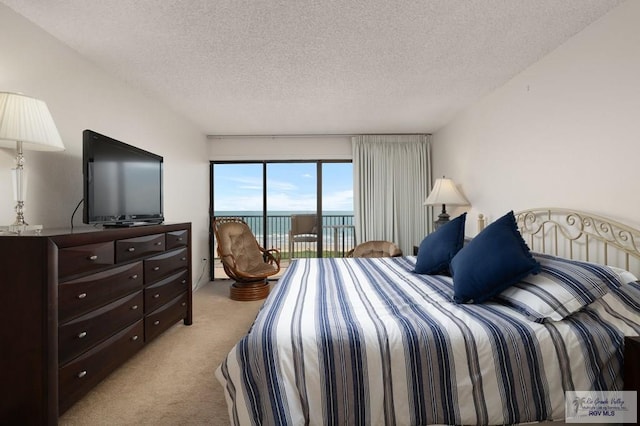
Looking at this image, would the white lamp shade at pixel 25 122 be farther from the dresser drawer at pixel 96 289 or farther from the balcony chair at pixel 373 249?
the balcony chair at pixel 373 249

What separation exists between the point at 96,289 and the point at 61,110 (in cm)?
138

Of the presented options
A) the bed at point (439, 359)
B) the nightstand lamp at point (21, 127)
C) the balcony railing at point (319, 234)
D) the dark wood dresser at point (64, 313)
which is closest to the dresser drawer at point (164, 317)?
the dark wood dresser at point (64, 313)

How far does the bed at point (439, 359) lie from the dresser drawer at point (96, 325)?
0.97 m

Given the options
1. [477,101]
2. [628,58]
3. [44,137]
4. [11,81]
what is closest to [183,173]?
[11,81]

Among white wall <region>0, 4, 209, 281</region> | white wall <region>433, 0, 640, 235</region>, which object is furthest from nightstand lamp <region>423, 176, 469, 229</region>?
white wall <region>0, 4, 209, 281</region>

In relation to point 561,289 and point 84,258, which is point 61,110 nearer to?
point 84,258

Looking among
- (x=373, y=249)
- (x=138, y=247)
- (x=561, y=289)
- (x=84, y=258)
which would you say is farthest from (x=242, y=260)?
(x=561, y=289)

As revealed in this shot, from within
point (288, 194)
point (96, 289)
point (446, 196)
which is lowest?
point (96, 289)

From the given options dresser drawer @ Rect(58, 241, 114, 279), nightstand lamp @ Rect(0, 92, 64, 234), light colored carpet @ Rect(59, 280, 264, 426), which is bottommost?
light colored carpet @ Rect(59, 280, 264, 426)

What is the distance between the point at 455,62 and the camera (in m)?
2.41

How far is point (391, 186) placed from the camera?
15.3 ft

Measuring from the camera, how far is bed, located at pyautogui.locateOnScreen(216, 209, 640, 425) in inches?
44.8

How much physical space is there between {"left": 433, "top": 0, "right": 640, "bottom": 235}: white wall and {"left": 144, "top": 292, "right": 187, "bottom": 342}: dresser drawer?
3264 mm

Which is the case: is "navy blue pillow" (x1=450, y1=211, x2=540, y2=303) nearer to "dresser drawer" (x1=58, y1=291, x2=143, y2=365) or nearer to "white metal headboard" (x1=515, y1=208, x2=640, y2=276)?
"white metal headboard" (x1=515, y1=208, x2=640, y2=276)
